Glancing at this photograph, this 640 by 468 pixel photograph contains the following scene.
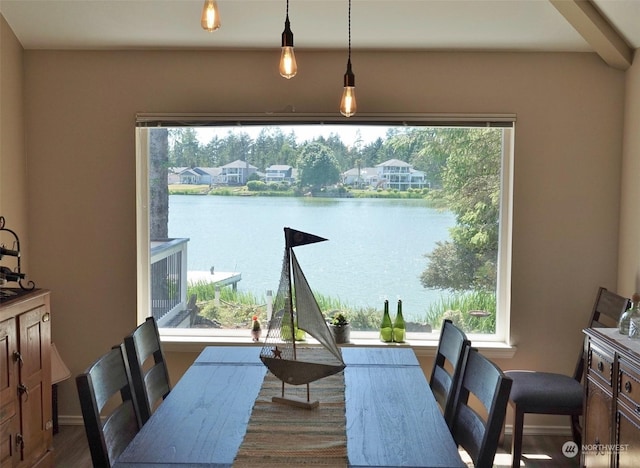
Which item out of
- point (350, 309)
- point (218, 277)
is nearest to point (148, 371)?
point (218, 277)

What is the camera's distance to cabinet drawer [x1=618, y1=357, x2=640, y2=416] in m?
2.39

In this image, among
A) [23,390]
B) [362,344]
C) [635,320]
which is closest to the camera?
[635,320]

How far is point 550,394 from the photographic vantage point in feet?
10.2

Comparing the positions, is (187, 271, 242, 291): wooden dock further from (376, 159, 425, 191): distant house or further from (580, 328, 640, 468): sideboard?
(580, 328, 640, 468): sideboard

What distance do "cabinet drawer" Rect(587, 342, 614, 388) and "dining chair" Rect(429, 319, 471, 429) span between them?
2.38 ft

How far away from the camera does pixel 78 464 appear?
3.21 meters

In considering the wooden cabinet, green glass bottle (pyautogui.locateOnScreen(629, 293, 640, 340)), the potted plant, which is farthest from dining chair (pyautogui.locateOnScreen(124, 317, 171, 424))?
green glass bottle (pyautogui.locateOnScreen(629, 293, 640, 340))

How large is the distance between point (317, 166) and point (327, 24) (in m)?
0.87

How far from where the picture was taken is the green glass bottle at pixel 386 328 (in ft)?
12.1

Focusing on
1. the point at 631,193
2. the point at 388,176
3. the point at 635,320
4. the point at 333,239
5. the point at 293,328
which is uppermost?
the point at 388,176

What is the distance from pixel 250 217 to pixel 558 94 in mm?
1997

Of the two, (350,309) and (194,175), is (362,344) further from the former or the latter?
(194,175)

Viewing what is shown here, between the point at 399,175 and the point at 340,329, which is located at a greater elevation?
the point at 399,175

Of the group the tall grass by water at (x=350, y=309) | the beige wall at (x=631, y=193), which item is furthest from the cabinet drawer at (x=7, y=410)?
the beige wall at (x=631, y=193)
